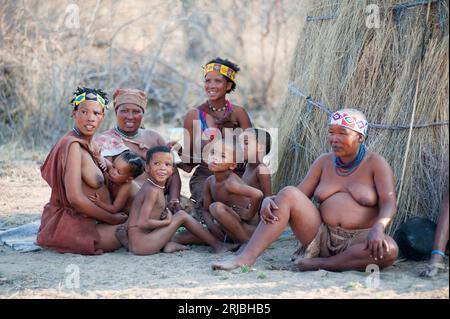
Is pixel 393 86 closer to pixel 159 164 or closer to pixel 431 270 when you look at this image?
pixel 431 270

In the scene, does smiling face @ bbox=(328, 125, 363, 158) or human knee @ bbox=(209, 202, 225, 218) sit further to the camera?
human knee @ bbox=(209, 202, 225, 218)

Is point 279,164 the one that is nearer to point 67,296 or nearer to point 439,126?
point 439,126

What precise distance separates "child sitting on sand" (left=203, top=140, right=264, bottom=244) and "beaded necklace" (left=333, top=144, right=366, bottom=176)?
0.63 metres

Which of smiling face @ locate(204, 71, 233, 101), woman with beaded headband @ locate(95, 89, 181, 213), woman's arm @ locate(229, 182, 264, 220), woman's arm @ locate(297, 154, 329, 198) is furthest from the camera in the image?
smiling face @ locate(204, 71, 233, 101)

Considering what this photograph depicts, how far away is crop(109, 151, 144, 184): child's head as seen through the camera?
4.59 metres

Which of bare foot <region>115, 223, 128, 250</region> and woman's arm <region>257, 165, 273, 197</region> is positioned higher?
woman's arm <region>257, 165, 273, 197</region>

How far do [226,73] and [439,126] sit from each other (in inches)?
73.2

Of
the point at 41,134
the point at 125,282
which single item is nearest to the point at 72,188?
the point at 125,282

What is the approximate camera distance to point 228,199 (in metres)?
4.75

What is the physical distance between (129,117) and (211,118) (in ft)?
2.20

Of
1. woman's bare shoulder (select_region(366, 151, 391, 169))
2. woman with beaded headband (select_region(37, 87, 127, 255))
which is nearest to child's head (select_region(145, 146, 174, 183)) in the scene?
woman with beaded headband (select_region(37, 87, 127, 255))

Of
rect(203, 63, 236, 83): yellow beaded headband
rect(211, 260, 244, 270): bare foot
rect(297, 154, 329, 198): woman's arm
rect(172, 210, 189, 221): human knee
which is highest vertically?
rect(203, 63, 236, 83): yellow beaded headband

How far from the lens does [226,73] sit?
5.38 m

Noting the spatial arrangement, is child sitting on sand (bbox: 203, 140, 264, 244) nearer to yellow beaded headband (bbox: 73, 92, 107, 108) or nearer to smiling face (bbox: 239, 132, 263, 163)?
smiling face (bbox: 239, 132, 263, 163)
